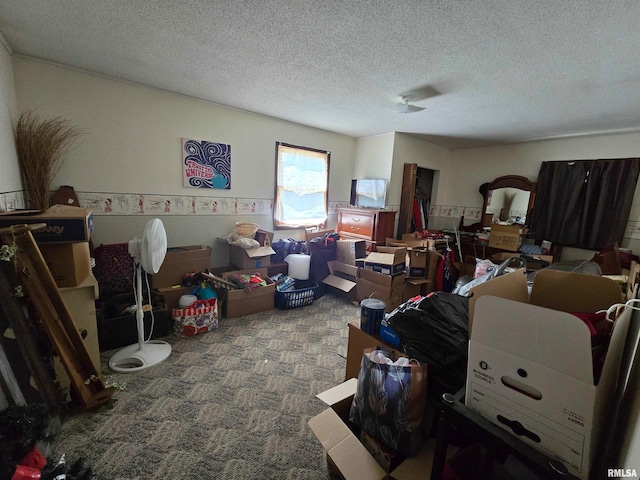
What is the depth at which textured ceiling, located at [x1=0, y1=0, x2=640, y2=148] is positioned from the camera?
1.36 meters

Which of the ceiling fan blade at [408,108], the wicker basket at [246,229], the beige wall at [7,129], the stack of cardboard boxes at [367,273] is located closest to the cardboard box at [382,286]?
the stack of cardboard boxes at [367,273]

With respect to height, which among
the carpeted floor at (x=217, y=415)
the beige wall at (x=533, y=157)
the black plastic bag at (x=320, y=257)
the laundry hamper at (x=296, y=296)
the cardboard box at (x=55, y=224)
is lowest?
the carpeted floor at (x=217, y=415)

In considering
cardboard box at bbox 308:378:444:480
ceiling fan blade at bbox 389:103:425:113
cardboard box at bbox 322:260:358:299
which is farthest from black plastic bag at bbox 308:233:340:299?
cardboard box at bbox 308:378:444:480

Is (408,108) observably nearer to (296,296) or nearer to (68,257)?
(296,296)

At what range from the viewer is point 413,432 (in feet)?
3.43

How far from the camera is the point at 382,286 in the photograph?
3.07 metres

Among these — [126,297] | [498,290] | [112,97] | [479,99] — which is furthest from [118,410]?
[479,99]

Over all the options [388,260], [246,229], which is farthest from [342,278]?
[246,229]

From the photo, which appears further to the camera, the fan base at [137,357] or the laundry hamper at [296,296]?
the laundry hamper at [296,296]

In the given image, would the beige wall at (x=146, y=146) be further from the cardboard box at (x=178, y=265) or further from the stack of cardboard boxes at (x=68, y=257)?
the stack of cardboard boxes at (x=68, y=257)

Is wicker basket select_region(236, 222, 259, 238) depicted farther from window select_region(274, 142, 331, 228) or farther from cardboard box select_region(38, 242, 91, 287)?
cardboard box select_region(38, 242, 91, 287)

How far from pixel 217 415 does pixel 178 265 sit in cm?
154

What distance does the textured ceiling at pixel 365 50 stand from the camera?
1363 millimetres

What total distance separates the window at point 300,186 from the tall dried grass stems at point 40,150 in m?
2.08
